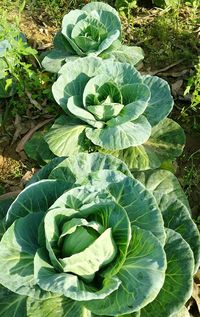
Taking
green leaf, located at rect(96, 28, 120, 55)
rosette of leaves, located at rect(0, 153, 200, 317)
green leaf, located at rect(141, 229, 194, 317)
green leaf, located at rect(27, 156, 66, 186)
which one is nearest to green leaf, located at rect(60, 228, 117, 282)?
rosette of leaves, located at rect(0, 153, 200, 317)

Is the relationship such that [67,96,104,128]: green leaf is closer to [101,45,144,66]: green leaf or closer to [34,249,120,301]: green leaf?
[101,45,144,66]: green leaf

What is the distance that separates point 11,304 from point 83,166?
0.73m

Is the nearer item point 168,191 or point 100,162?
point 100,162

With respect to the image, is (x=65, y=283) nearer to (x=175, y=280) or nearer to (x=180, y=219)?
(x=175, y=280)

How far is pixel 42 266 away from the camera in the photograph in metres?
1.99

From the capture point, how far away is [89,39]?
3.44m

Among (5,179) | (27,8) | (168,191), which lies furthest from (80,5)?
(168,191)

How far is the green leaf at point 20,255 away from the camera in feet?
6.45

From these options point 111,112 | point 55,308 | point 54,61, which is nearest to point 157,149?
point 111,112

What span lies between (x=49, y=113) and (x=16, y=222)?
1971 mm

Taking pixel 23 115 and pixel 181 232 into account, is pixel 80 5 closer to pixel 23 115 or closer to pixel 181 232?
pixel 23 115

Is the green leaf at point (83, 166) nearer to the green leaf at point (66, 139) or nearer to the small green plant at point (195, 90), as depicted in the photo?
the green leaf at point (66, 139)

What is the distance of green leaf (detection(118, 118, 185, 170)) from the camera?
10.1 feet

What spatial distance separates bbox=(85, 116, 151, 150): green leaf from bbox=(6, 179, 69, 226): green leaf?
0.80m
